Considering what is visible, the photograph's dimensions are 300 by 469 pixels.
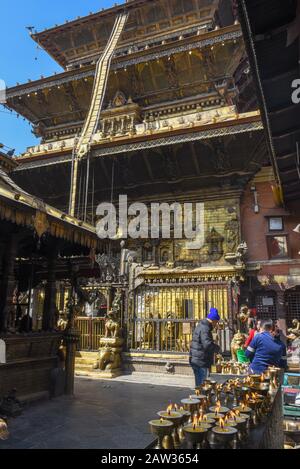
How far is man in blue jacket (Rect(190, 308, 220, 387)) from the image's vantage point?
254 inches

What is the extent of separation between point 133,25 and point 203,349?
21.3m

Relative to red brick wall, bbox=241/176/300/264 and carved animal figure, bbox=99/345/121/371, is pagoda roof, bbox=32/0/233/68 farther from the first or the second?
carved animal figure, bbox=99/345/121/371

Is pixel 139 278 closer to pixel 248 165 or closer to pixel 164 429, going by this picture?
pixel 248 165

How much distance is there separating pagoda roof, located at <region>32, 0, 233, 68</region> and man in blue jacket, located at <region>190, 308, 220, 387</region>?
1892 cm

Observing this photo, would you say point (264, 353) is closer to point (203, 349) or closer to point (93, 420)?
point (203, 349)

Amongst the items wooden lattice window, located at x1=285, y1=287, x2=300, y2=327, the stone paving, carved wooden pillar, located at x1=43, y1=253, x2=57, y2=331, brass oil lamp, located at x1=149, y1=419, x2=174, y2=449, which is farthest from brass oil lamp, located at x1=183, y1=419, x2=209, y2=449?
wooden lattice window, located at x1=285, y1=287, x2=300, y2=327

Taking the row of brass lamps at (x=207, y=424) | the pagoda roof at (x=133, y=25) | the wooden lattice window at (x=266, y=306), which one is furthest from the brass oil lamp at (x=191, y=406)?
the pagoda roof at (x=133, y=25)

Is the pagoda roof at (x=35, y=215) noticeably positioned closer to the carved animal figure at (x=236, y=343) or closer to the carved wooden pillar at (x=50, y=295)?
the carved wooden pillar at (x=50, y=295)

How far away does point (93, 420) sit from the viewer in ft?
17.7

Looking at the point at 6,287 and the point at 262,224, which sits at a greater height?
the point at 262,224

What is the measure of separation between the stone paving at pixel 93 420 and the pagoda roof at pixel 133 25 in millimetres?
19834

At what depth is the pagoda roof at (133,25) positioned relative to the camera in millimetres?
20281

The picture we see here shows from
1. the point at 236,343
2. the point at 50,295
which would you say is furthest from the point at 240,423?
the point at 236,343
